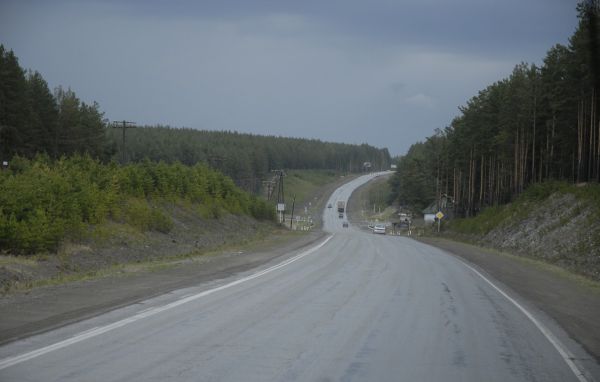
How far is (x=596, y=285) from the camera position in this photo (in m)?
23.7

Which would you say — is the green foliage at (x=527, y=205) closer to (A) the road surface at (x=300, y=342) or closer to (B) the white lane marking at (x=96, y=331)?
(A) the road surface at (x=300, y=342)

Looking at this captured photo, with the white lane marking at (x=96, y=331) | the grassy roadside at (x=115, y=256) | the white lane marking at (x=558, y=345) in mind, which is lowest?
the grassy roadside at (x=115, y=256)

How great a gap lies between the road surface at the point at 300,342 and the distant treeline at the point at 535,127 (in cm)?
1418

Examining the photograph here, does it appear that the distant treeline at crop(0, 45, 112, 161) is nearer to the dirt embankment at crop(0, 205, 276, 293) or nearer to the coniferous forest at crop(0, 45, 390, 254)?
the coniferous forest at crop(0, 45, 390, 254)

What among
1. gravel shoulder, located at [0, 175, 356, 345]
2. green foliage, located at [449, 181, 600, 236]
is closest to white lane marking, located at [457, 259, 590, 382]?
gravel shoulder, located at [0, 175, 356, 345]

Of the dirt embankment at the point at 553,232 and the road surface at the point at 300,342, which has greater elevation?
the dirt embankment at the point at 553,232

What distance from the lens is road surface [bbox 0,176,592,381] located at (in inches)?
337

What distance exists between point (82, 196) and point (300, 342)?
2213 centimetres

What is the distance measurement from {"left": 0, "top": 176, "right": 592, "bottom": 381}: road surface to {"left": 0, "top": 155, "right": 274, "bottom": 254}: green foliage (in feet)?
29.5

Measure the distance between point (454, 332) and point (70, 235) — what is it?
20.2 metres

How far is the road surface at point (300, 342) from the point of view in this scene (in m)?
8.56

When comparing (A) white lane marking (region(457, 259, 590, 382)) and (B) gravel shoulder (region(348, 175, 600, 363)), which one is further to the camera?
(B) gravel shoulder (region(348, 175, 600, 363))

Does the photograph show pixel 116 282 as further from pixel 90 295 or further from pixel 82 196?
pixel 82 196

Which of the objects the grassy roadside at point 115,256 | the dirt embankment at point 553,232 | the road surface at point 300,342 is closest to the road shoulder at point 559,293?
the road surface at point 300,342
